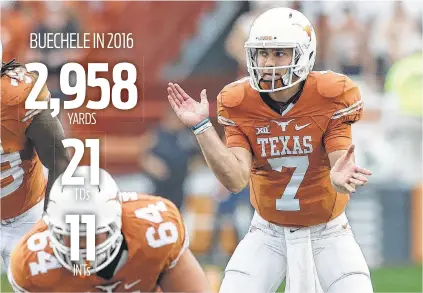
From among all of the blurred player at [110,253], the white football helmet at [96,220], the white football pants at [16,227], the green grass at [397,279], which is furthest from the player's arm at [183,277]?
the green grass at [397,279]

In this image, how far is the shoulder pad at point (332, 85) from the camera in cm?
329

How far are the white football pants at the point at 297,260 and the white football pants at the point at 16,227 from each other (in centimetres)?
87

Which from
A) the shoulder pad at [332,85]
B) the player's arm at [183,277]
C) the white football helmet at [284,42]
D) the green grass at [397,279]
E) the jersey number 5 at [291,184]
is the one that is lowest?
the green grass at [397,279]

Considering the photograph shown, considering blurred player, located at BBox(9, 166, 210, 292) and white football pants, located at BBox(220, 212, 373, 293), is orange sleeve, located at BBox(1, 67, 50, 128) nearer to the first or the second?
blurred player, located at BBox(9, 166, 210, 292)

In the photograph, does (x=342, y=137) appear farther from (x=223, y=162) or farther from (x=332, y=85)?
(x=223, y=162)

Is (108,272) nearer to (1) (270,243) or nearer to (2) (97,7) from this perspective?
(1) (270,243)

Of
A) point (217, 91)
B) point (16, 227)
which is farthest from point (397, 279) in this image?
point (16, 227)

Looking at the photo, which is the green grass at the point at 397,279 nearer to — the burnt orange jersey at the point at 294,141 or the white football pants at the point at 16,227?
the white football pants at the point at 16,227

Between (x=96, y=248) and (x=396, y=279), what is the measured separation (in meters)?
2.96

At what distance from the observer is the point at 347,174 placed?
3.02 m

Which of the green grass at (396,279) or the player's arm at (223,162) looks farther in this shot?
the green grass at (396,279)

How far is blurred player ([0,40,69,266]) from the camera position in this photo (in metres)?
3.69

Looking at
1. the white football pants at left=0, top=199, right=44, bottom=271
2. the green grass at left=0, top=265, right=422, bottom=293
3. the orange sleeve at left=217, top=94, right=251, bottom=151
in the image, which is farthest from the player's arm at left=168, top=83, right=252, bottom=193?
the green grass at left=0, top=265, right=422, bottom=293

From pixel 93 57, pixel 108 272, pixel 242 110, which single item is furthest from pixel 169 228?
pixel 93 57
